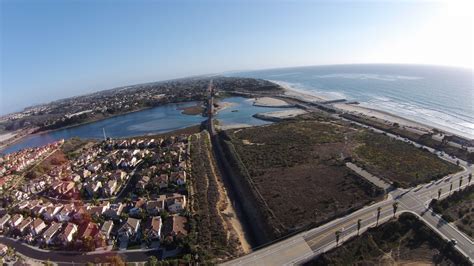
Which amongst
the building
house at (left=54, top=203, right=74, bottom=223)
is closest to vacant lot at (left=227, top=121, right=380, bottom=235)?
the building

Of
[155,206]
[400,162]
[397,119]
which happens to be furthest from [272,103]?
[155,206]

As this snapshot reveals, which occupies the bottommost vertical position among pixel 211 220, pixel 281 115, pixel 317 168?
pixel 211 220

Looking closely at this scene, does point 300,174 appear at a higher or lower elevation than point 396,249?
higher

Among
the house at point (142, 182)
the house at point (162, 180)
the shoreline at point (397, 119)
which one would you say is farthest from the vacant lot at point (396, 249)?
the shoreline at point (397, 119)

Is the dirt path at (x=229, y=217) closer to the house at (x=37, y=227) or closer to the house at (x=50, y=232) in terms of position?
the house at (x=50, y=232)

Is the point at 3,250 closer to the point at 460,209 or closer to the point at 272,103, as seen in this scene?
the point at 460,209
